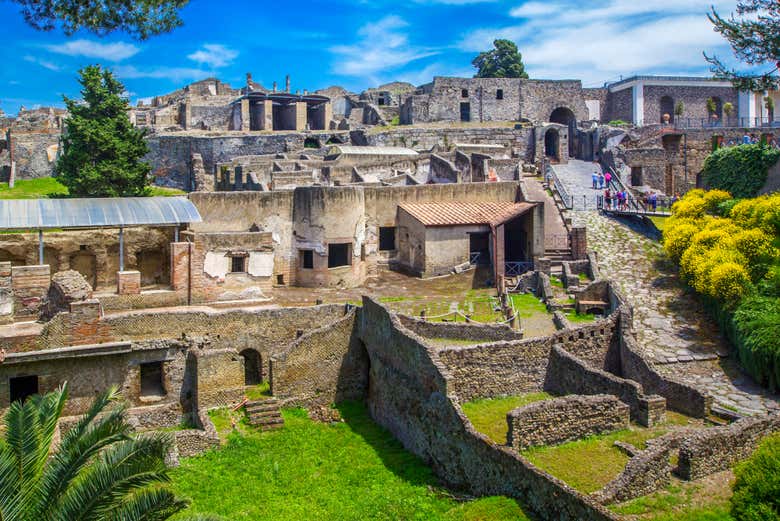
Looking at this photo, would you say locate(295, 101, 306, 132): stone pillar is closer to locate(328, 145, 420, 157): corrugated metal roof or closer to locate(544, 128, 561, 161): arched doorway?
locate(328, 145, 420, 157): corrugated metal roof

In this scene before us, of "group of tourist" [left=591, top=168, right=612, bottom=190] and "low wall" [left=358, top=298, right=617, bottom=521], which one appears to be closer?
"low wall" [left=358, top=298, right=617, bottom=521]

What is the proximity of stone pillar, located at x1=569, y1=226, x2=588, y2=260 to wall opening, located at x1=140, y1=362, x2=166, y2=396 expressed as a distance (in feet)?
50.6

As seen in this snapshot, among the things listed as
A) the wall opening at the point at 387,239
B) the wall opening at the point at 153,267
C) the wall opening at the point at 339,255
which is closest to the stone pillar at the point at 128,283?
the wall opening at the point at 153,267

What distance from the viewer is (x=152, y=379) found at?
22.0m

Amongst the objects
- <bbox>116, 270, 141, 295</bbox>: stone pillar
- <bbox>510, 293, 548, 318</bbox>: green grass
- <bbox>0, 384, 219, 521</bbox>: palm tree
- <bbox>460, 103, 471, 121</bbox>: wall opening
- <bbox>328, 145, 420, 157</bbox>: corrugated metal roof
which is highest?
<bbox>460, 103, 471, 121</bbox>: wall opening

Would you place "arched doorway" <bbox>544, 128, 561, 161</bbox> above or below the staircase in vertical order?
above

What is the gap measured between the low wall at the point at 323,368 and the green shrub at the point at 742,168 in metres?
17.6

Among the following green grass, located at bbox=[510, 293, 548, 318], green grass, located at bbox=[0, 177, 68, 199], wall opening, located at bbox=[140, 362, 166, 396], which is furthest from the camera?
green grass, located at bbox=[0, 177, 68, 199]

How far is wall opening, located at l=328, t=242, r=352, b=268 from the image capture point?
29297 millimetres

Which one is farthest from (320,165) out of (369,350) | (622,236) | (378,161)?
(369,350)

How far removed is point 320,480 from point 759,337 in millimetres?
10992

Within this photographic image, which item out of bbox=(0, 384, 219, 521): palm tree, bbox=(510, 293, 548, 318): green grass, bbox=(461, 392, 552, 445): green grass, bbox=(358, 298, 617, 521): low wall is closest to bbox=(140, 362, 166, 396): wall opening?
bbox=(358, 298, 617, 521): low wall

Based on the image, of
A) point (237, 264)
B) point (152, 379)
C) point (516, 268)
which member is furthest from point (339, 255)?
point (152, 379)

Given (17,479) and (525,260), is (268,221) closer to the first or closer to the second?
(525,260)
